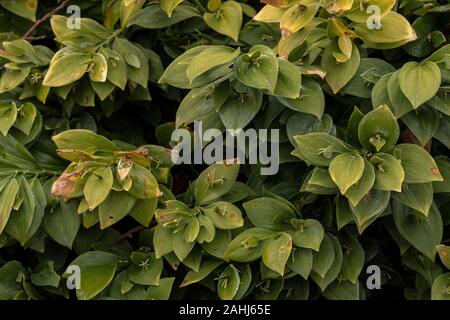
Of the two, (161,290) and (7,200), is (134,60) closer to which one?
(7,200)

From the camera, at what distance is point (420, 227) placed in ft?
5.68

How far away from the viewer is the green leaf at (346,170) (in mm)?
1538

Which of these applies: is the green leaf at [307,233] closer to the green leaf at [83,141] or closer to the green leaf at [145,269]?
the green leaf at [145,269]

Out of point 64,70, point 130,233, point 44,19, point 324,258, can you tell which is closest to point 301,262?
point 324,258

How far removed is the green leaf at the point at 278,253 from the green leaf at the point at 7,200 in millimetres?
571

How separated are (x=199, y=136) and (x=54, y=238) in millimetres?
415

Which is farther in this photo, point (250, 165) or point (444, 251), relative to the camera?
point (250, 165)

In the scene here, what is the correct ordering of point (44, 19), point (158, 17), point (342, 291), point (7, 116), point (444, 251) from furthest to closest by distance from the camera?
point (44, 19) → point (158, 17) → point (7, 116) → point (342, 291) → point (444, 251)

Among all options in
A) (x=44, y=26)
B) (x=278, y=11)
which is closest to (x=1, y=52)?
(x=44, y=26)

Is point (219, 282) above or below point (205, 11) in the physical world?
below

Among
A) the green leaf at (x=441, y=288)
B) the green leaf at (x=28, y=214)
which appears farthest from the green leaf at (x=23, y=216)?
the green leaf at (x=441, y=288)

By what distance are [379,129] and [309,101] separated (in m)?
0.17

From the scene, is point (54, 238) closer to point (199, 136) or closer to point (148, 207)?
point (148, 207)

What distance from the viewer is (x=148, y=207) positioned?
5.73 ft
